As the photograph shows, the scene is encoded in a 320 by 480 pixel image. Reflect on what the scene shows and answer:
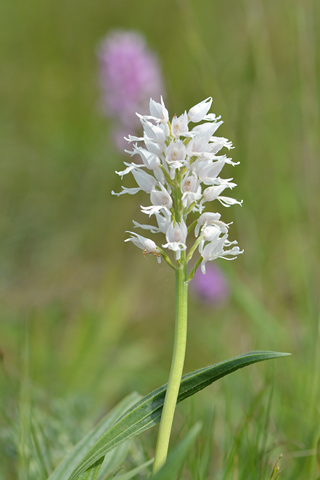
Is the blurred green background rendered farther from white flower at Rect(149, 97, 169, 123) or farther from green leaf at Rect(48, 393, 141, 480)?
white flower at Rect(149, 97, 169, 123)

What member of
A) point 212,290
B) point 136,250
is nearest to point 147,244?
point 212,290

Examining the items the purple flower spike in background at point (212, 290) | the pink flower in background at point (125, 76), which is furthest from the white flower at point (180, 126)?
the purple flower spike in background at point (212, 290)

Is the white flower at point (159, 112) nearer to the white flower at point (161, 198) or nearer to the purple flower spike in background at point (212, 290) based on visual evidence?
the white flower at point (161, 198)

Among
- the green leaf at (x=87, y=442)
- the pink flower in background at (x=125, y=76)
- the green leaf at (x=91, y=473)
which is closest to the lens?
the green leaf at (x=91, y=473)

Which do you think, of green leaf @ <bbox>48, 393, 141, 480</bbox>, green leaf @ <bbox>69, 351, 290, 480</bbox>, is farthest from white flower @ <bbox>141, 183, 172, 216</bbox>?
green leaf @ <bbox>48, 393, 141, 480</bbox>

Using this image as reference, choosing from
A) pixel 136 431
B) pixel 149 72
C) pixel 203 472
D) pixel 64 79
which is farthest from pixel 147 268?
pixel 136 431

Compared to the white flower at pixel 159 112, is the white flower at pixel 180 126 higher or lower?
lower
